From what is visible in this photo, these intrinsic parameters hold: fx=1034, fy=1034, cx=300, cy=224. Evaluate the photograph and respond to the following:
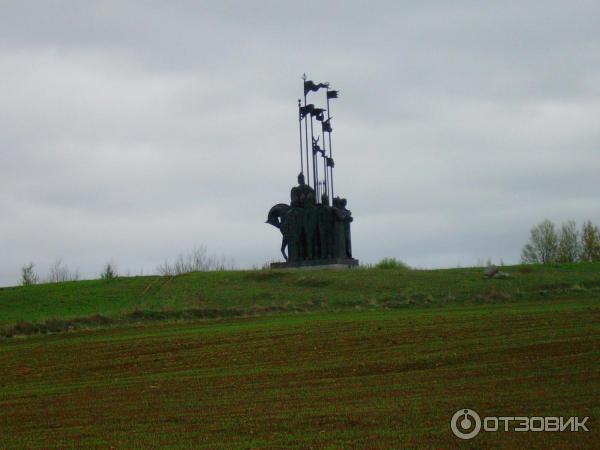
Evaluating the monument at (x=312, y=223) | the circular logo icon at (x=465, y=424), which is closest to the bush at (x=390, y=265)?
the monument at (x=312, y=223)

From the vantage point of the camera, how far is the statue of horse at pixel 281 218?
2301 inches

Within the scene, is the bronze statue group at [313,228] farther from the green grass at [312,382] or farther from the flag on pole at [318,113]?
the green grass at [312,382]

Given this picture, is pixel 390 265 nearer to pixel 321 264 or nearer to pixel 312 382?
pixel 321 264

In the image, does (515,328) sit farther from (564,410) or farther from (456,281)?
(456,281)

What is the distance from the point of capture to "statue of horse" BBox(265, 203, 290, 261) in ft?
192

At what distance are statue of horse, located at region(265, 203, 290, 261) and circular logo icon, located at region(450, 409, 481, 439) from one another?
4083 centimetres

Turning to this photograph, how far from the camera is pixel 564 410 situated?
1730 centimetres

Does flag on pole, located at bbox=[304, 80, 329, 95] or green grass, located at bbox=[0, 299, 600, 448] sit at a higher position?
flag on pole, located at bbox=[304, 80, 329, 95]

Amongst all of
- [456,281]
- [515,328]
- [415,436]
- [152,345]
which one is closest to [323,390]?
[415,436]

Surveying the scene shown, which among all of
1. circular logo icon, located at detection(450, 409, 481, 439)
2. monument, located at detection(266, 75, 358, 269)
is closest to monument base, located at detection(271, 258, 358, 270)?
monument, located at detection(266, 75, 358, 269)

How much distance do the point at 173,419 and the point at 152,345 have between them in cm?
1365

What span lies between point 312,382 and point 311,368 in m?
2.19

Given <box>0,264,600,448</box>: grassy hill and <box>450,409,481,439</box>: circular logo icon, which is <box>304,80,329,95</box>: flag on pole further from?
<box>450,409,481,439</box>: circular logo icon

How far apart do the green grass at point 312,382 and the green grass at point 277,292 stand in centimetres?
802
